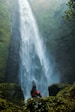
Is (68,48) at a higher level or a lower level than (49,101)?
higher

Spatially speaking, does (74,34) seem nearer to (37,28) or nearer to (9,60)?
(37,28)

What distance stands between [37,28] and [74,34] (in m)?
7.32

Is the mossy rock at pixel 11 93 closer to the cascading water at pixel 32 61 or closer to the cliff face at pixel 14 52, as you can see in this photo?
the cascading water at pixel 32 61

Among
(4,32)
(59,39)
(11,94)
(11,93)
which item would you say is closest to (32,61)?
(59,39)

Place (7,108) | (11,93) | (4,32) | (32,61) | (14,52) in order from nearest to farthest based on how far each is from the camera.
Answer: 1. (7,108)
2. (11,93)
3. (14,52)
4. (32,61)
5. (4,32)

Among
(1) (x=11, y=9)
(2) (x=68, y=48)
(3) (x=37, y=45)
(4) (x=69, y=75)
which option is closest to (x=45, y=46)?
(3) (x=37, y=45)

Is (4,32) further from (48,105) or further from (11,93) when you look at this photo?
(48,105)

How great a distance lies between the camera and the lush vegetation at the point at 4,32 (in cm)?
2798

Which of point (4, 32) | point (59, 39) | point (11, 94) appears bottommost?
point (11, 94)

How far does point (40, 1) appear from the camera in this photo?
40750 millimetres

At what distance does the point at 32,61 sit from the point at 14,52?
281 centimetres

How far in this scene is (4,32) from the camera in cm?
3250

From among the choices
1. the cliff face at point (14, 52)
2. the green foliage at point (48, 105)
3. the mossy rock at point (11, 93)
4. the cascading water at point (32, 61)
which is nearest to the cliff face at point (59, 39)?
the cascading water at point (32, 61)

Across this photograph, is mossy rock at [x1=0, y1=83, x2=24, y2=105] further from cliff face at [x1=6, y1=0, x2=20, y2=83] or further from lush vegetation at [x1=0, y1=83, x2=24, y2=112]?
cliff face at [x1=6, y1=0, x2=20, y2=83]
